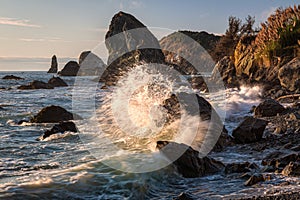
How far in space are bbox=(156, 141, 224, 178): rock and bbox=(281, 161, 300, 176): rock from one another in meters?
0.96

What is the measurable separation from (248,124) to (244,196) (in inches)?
135

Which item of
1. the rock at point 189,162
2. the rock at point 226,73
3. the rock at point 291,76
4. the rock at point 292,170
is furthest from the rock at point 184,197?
the rock at point 226,73

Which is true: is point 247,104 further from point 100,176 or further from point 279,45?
point 100,176

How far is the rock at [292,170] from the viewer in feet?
15.7

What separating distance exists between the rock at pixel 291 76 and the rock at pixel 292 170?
943 cm

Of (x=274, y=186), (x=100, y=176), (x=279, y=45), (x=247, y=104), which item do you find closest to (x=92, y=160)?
(x=100, y=176)

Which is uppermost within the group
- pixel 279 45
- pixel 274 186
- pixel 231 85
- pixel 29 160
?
pixel 279 45

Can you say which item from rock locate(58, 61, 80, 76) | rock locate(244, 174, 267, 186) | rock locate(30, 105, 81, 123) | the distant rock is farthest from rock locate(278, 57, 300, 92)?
the distant rock

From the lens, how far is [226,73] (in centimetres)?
2294

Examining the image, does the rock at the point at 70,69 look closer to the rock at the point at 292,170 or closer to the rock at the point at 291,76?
the rock at the point at 291,76

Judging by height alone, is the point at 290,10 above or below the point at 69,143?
above

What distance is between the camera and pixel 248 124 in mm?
7492

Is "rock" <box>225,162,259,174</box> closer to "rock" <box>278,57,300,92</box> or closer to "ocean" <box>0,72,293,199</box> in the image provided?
"ocean" <box>0,72,293,199</box>

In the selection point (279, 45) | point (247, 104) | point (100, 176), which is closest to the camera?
point (100, 176)
